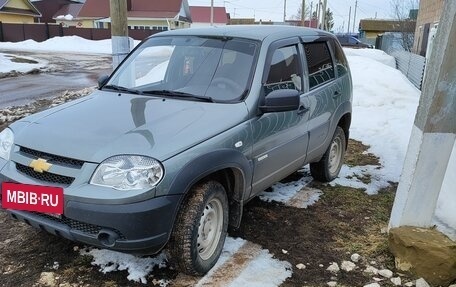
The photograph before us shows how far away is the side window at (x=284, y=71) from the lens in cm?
387

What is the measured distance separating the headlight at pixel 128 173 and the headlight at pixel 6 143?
3.04 feet

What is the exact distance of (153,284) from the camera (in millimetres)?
3119

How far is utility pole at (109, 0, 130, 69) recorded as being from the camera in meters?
6.92

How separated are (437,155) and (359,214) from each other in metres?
1.35

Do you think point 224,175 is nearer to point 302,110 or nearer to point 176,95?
point 176,95

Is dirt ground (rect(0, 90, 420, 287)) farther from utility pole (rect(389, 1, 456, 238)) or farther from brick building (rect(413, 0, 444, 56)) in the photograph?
brick building (rect(413, 0, 444, 56))

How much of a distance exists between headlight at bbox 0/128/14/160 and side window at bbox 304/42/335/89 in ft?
9.26

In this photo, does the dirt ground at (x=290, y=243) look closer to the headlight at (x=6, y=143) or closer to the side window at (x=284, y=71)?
the headlight at (x=6, y=143)

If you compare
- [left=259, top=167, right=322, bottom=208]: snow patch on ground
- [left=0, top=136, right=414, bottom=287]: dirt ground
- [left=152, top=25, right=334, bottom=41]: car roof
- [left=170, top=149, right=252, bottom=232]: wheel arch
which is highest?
[left=152, top=25, right=334, bottom=41]: car roof

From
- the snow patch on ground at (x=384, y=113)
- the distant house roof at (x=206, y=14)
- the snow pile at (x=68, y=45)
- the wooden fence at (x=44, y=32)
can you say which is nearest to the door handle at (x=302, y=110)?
the snow patch on ground at (x=384, y=113)

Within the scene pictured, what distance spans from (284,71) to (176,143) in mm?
1651

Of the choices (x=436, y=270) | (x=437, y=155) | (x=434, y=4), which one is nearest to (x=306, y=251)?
(x=436, y=270)

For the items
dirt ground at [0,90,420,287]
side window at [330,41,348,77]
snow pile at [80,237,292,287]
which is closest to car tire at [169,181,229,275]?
snow pile at [80,237,292,287]

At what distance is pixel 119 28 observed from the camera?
7047mm
